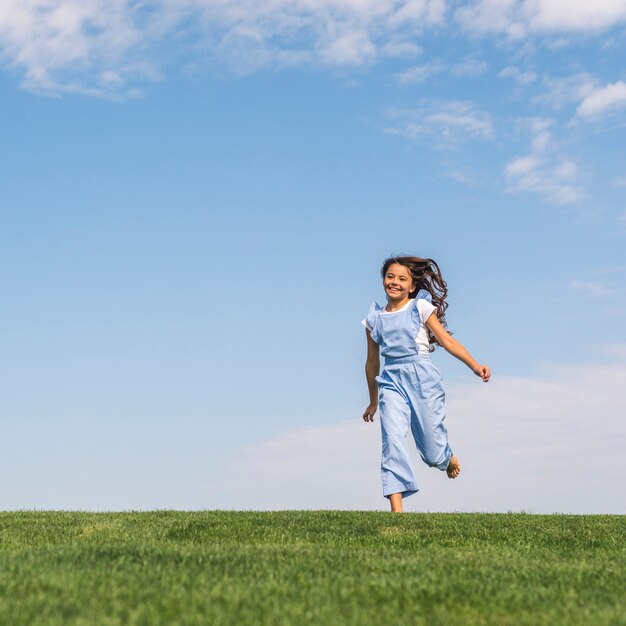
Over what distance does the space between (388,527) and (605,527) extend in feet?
8.24

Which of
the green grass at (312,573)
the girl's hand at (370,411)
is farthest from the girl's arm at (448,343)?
the green grass at (312,573)

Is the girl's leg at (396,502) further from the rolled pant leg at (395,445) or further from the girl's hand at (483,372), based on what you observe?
the girl's hand at (483,372)

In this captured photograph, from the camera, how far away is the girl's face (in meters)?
11.0

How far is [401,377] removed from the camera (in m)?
10.8

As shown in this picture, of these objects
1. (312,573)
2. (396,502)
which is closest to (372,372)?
(396,502)

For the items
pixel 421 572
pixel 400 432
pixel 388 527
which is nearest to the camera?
pixel 421 572

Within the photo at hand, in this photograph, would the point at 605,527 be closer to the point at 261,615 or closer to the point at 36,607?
the point at 261,615

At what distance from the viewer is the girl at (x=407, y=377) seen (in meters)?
10.5

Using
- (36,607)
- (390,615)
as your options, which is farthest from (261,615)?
(36,607)

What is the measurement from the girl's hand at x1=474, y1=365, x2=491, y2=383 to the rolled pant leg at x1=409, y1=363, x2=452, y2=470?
53 cm

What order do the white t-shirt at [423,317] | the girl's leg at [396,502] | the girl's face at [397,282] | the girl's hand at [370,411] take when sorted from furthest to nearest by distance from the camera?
the girl's hand at [370,411], the girl's face at [397,282], the white t-shirt at [423,317], the girl's leg at [396,502]

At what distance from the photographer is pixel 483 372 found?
10.5 meters

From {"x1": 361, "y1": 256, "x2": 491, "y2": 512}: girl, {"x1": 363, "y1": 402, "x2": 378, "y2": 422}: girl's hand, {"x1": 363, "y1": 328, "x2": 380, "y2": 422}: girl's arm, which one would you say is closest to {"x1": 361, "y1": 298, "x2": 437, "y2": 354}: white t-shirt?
{"x1": 361, "y1": 256, "x2": 491, "y2": 512}: girl

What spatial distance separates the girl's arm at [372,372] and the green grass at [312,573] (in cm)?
282
